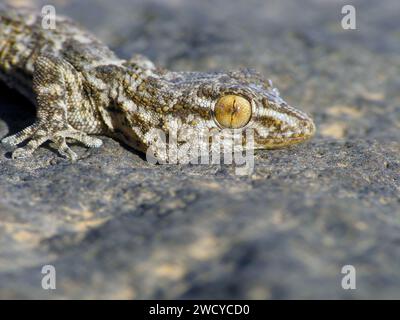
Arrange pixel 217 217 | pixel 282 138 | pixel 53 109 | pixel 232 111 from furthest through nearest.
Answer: pixel 53 109
pixel 282 138
pixel 232 111
pixel 217 217

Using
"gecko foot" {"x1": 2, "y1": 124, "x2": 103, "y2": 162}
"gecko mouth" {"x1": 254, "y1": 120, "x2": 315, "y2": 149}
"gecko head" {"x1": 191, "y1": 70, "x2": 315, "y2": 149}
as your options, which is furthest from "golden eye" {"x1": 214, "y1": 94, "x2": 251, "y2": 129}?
"gecko foot" {"x1": 2, "y1": 124, "x2": 103, "y2": 162}

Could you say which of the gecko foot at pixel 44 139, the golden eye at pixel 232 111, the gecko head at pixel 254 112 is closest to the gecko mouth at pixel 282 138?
the gecko head at pixel 254 112

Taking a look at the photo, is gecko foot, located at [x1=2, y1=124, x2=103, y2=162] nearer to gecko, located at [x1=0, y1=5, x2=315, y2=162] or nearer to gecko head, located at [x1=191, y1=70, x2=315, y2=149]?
gecko, located at [x1=0, y1=5, x2=315, y2=162]

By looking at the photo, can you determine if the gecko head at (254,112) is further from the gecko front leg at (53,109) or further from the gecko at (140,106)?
the gecko front leg at (53,109)

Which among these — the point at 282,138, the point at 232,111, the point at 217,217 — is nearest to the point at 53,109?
the point at 232,111

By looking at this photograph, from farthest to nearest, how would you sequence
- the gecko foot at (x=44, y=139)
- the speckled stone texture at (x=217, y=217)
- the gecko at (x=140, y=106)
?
the gecko at (x=140, y=106), the gecko foot at (x=44, y=139), the speckled stone texture at (x=217, y=217)

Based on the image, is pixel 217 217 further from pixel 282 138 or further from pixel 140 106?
pixel 140 106

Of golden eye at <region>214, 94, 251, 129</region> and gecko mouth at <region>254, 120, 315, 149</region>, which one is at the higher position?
golden eye at <region>214, 94, 251, 129</region>
